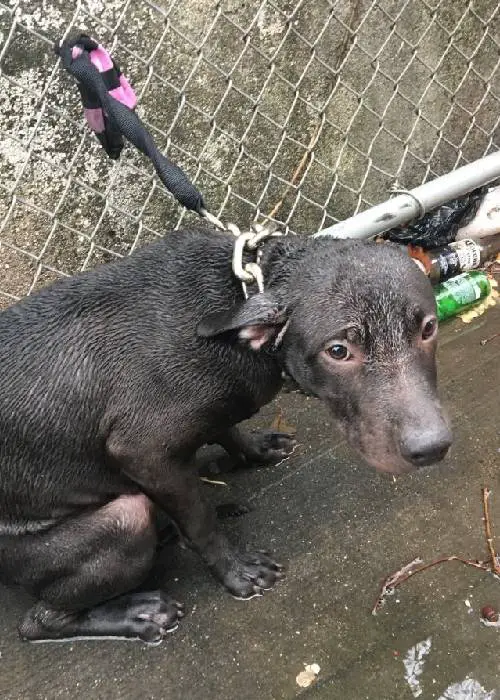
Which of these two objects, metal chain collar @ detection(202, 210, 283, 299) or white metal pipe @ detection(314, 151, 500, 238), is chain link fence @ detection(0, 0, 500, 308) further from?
metal chain collar @ detection(202, 210, 283, 299)

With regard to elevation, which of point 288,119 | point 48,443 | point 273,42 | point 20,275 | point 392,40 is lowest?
point 20,275

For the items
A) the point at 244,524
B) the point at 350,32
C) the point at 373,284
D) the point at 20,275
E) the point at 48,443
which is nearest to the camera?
the point at 373,284

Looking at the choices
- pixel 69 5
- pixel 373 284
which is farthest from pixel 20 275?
pixel 373 284

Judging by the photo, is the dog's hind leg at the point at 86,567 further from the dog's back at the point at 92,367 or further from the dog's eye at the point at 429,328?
the dog's eye at the point at 429,328

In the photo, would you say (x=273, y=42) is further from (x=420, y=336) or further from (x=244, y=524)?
Result: (x=244, y=524)

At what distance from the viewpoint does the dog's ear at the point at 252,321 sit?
2.16 metres

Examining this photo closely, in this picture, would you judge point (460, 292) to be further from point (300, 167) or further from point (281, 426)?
point (281, 426)

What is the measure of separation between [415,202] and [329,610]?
2.19 meters

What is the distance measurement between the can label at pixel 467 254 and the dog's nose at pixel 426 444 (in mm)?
2244

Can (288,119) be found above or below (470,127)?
below

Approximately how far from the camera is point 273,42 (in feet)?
11.7

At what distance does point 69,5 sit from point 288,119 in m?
1.30

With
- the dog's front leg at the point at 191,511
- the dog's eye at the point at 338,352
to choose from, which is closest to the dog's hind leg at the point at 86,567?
the dog's front leg at the point at 191,511

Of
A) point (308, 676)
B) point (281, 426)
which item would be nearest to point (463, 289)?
point (281, 426)
